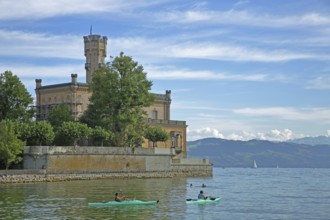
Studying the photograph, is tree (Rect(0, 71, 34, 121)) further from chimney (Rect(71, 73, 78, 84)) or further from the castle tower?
the castle tower

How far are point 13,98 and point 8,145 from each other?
13896 millimetres

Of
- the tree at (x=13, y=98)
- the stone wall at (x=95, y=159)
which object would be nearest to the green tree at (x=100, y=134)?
the stone wall at (x=95, y=159)

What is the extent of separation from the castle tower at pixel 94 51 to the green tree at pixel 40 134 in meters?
28.4

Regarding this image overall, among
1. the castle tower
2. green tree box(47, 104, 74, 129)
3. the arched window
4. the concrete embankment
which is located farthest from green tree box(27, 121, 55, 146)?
the arched window

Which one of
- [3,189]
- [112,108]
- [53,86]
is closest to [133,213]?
[3,189]

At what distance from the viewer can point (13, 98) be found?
3196 inches

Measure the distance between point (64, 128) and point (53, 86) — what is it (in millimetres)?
20427

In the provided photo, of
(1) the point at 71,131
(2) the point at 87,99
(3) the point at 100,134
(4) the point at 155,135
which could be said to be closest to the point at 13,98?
(1) the point at 71,131

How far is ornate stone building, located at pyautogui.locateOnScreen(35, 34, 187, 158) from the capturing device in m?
94.8

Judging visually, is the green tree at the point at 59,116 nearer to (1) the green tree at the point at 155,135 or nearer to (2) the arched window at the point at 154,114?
(1) the green tree at the point at 155,135

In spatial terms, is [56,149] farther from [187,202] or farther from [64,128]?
[187,202]

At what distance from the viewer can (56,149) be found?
7300 centimetres

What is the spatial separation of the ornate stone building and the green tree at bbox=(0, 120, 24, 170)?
905 inches

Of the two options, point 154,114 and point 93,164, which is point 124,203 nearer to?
point 93,164
